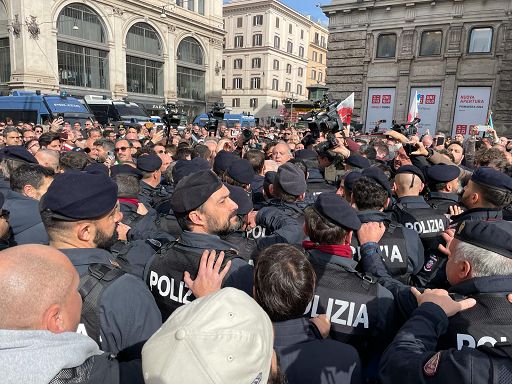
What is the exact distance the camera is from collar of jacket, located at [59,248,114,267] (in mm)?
1901

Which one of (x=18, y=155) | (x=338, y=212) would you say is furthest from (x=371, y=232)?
(x=18, y=155)

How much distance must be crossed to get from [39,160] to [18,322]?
13.5ft

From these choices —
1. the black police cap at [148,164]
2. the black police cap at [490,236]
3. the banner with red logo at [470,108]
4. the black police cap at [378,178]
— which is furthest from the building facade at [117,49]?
the black police cap at [490,236]

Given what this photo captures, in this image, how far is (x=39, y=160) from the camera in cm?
475

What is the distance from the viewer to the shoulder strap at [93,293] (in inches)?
65.4

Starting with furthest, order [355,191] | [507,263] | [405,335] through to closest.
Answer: [355,191] < [507,263] < [405,335]

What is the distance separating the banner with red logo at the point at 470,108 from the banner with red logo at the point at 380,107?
322 cm

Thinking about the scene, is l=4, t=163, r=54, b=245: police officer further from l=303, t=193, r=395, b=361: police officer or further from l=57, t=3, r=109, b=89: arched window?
l=57, t=3, r=109, b=89: arched window

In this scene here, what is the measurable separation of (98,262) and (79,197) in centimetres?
37

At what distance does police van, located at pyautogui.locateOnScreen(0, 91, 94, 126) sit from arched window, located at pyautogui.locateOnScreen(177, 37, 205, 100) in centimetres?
2063

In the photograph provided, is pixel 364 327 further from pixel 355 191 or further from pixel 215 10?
pixel 215 10

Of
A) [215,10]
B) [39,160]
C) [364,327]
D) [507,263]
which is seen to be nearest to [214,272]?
[364,327]

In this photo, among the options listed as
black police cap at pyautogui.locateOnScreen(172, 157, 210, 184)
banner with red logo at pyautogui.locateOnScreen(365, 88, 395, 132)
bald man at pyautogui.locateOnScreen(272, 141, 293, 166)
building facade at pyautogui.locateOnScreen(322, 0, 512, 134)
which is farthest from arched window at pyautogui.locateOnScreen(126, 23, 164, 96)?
black police cap at pyautogui.locateOnScreen(172, 157, 210, 184)

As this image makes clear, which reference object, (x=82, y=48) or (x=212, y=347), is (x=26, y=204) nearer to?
(x=212, y=347)
